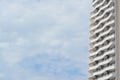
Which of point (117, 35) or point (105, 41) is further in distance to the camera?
point (105, 41)

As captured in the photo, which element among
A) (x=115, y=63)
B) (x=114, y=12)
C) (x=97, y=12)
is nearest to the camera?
(x=115, y=63)

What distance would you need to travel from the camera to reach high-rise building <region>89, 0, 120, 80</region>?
11100cm

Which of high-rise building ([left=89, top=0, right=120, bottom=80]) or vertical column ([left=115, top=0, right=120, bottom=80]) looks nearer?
vertical column ([left=115, top=0, right=120, bottom=80])

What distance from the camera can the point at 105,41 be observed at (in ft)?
384

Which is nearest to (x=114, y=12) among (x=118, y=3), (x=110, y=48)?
(x=118, y=3)

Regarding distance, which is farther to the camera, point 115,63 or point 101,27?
point 101,27

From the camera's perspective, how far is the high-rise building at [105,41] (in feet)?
364

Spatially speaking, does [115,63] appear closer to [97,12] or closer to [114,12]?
[114,12]

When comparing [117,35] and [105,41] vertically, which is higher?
[105,41]

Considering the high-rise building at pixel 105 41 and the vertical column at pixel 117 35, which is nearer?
the vertical column at pixel 117 35

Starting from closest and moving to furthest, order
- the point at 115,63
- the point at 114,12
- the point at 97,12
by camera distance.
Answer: the point at 115,63 < the point at 114,12 < the point at 97,12

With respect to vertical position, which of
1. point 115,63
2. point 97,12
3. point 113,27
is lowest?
point 115,63

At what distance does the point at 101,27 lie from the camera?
123m

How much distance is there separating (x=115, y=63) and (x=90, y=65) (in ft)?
50.7
